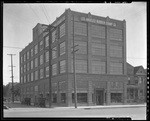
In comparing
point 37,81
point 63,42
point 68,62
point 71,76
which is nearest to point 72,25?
point 63,42

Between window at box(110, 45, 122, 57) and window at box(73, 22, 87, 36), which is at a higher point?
window at box(73, 22, 87, 36)

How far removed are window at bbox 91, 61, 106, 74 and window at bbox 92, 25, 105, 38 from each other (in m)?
5.23

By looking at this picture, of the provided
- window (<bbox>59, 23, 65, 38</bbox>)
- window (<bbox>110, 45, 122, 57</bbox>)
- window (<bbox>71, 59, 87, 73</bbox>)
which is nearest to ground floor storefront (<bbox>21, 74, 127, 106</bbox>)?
window (<bbox>71, 59, 87, 73</bbox>)

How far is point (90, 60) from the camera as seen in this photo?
39312mm

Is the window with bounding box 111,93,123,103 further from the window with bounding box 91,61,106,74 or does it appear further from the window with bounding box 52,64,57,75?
the window with bounding box 52,64,57,75

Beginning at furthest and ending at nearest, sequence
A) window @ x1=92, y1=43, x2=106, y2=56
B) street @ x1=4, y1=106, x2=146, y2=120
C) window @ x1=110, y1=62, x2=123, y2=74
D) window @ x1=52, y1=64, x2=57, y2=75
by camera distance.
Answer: window @ x1=52, y1=64, x2=57, y2=75 → window @ x1=110, y1=62, x2=123, y2=74 → window @ x1=92, y1=43, x2=106, y2=56 → street @ x1=4, y1=106, x2=146, y2=120

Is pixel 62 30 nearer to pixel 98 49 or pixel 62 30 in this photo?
pixel 62 30

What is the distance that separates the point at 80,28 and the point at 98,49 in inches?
220

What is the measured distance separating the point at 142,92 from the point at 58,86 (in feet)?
71.1

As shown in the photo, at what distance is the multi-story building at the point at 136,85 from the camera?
48.1 m

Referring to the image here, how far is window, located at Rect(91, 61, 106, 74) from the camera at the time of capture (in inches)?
1566

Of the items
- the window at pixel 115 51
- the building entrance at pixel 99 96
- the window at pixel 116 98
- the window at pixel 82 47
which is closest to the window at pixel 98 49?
the window at pixel 82 47

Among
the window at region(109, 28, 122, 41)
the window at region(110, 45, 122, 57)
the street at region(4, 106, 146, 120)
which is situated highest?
the window at region(109, 28, 122, 41)

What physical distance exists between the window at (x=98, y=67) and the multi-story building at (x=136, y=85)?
10.8 m
